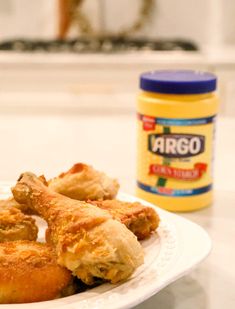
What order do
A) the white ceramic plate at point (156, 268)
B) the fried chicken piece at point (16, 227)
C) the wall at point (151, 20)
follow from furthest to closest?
1. the wall at point (151, 20)
2. the fried chicken piece at point (16, 227)
3. the white ceramic plate at point (156, 268)

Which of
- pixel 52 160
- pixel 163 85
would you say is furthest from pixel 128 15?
pixel 163 85

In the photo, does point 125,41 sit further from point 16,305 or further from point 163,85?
point 16,305

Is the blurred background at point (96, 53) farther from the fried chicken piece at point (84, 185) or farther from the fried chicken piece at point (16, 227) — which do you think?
the fried chicken piece at point (16, 227)

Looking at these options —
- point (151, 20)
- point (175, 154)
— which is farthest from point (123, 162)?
point (151, 20)

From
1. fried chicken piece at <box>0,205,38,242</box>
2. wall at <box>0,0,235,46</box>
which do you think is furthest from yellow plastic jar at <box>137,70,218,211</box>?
wall at <box>0,0,235,46</box>

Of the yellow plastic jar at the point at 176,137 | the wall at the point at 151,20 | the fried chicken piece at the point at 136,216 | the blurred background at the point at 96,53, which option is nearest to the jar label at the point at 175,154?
the yellow plastic jar at the point at 176,137

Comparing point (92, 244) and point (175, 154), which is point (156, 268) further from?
point (175, 154)
